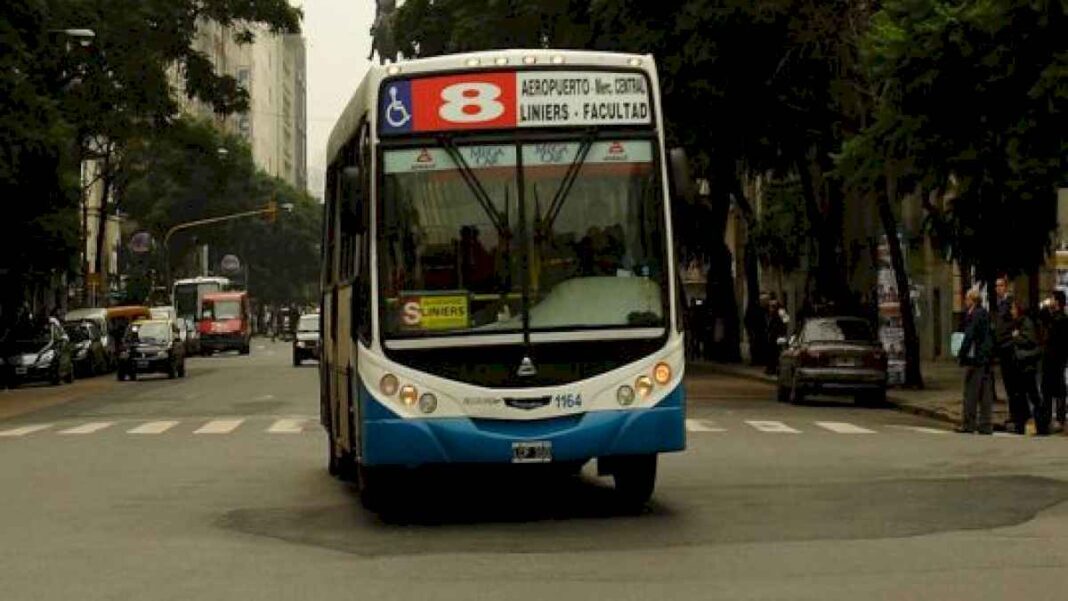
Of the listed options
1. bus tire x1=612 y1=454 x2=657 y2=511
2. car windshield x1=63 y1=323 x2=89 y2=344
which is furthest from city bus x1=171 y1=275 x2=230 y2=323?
bus tire x1=612 y1=454 x2=657 y2=511

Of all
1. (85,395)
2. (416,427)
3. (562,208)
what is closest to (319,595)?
(416,427)

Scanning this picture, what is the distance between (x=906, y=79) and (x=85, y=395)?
23.6 metres

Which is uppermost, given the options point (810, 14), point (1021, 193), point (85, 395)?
point (810, 14)

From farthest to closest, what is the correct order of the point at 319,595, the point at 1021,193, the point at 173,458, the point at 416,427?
the point at 1021,193, the point at 173,458, the point at 416,427, the point at 319,595

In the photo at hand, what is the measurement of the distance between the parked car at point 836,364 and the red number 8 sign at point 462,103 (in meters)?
21.6

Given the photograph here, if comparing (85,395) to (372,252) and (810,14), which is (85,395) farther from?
(372,252)

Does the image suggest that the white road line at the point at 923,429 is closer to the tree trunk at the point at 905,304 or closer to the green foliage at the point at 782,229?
the tree trunk at the point at 905,304

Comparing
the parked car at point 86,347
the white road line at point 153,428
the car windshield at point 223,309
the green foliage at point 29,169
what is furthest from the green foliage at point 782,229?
the white road line at point 153,428

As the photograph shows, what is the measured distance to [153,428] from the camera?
30328 millimetres

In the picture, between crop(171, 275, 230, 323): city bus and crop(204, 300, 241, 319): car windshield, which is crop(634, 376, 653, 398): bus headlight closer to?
crop(204, 300, 241, 319): car windshield

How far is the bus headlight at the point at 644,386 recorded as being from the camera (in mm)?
15023

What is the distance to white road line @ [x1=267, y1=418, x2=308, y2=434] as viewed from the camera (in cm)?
2839

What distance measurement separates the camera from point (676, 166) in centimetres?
1496

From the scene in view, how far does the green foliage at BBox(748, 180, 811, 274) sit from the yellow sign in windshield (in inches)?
1964
